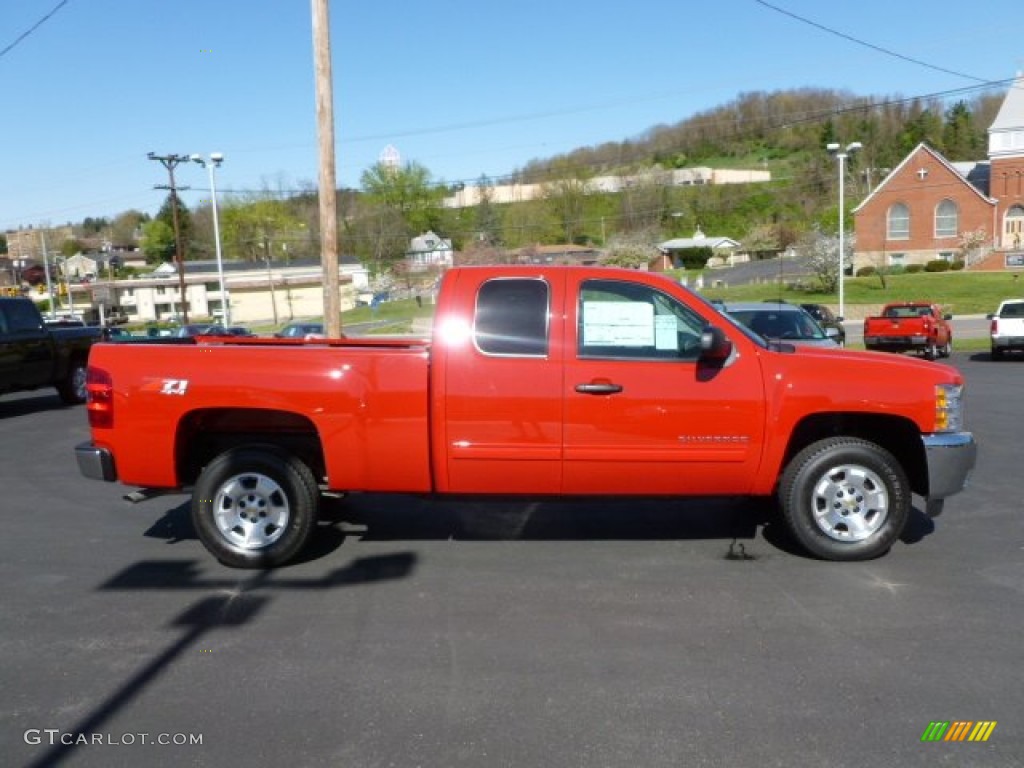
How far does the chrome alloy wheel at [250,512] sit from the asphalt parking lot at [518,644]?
25 centimetres

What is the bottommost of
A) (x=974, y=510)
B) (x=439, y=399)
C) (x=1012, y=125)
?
(x=974, y=510)

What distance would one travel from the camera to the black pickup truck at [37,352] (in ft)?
45.0

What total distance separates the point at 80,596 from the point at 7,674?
1.14 metres

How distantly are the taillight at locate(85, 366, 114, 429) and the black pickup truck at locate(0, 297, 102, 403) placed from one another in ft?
30.9

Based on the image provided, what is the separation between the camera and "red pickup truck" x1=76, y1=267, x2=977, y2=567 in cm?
549

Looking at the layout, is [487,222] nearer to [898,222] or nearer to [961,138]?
[898,222]

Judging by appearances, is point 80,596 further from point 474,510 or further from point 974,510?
point 974,510

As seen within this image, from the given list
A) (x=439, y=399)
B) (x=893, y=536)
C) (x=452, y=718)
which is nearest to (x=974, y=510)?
(x=893, y=536)

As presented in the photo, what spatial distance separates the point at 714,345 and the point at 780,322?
790 cm

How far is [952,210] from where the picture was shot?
2566 inches

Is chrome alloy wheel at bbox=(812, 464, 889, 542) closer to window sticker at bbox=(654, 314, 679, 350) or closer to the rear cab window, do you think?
window sticker at bbox=(654, 314, 679, 350)

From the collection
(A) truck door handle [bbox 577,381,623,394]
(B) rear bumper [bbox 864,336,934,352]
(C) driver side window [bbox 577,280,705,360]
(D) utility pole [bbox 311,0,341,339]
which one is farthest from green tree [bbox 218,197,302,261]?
(A) truck door handle [bbox 577,381,623,394]

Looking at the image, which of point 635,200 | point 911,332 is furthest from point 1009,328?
point 635,200

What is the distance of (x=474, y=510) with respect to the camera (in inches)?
284
